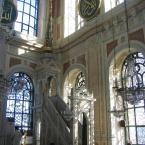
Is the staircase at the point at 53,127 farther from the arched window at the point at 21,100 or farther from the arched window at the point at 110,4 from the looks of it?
→ the arched window at the point at 110,4

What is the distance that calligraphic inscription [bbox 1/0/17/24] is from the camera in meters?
11.7

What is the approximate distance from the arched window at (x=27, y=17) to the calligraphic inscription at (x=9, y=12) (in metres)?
0.49

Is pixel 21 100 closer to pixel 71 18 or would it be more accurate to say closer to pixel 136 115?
pixel 71 18

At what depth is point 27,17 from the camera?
13.7m

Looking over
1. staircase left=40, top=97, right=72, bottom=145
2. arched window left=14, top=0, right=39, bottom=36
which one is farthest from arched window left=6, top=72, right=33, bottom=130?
staircase left=40, top=97, right=72, bottom=145

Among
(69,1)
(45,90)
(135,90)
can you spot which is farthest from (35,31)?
(135,90)

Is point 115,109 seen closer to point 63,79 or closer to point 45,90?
point 45,90

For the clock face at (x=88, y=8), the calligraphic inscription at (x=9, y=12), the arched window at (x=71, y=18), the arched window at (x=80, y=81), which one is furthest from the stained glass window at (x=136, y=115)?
the calligraphic inscription at (x=9, y=12)

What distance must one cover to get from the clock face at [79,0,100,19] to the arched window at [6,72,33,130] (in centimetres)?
384

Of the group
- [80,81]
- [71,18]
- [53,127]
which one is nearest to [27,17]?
[71,18]

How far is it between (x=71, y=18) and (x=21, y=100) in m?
4.60

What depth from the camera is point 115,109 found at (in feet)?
31.2

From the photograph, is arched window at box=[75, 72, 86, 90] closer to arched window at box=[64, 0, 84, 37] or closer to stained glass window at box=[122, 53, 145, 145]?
arched window at box=[64, 0, 84, 37]

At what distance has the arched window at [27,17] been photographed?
43.7ft
